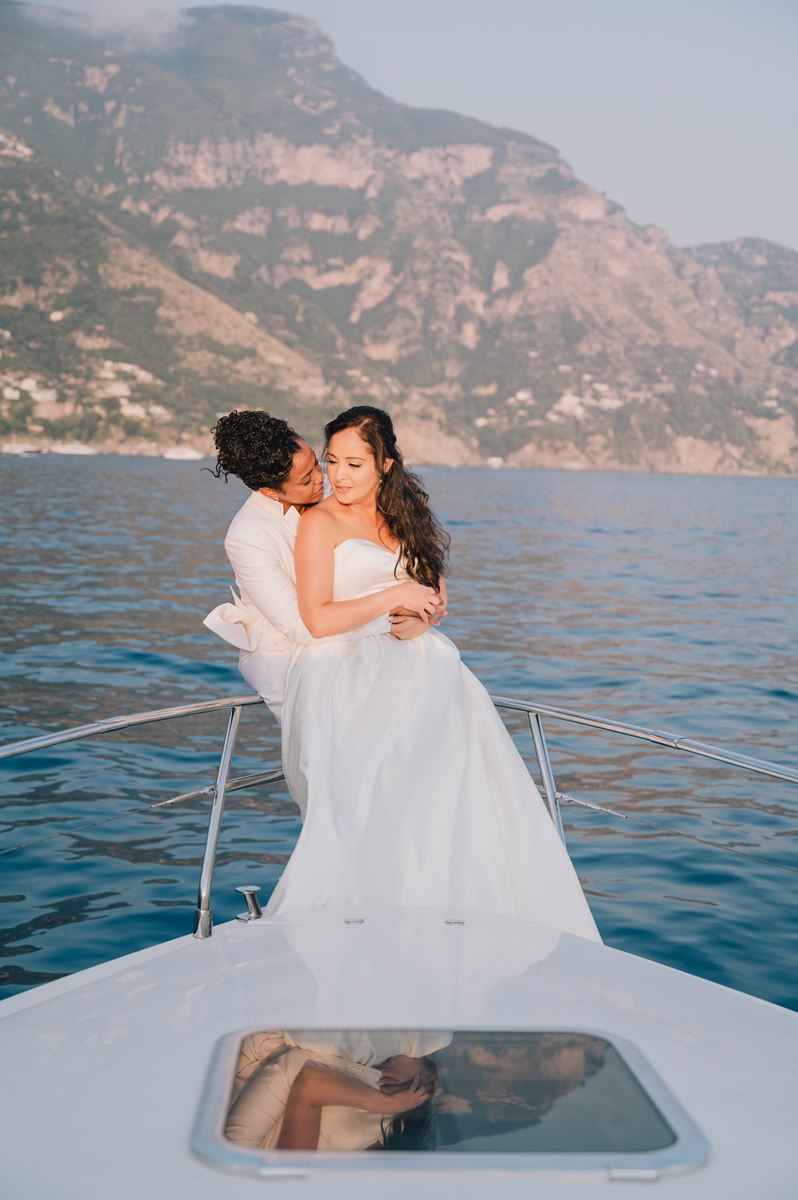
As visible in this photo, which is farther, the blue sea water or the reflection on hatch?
the blue sea water

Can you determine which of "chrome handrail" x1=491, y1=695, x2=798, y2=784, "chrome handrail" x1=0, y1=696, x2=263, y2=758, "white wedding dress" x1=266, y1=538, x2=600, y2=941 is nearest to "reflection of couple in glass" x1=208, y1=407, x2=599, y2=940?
"white wedding dress" x1=266, y1=538, x2=600, y2=941

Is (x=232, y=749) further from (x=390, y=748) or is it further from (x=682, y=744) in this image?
(x=682, y=744)

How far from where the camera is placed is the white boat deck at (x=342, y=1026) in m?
1.25

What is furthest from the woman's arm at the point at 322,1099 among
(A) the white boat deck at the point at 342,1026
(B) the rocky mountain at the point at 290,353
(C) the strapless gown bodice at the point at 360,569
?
(B) the rocky mountain at the point at 290,353

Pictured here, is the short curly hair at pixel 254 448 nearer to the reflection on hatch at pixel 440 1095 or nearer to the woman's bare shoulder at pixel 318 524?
the woman's bare shoulder at pixel 318 524

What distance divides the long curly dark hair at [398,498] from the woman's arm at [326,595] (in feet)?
0.62

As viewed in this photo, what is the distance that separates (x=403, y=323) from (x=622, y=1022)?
19413 cm

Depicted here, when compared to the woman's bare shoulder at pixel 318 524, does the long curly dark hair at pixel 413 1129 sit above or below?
below

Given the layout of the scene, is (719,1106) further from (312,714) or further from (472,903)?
(312,714)

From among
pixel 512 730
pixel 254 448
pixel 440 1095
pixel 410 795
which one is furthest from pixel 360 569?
pixel 512 730

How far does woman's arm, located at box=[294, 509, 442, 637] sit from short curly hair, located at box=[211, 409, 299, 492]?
42 cm

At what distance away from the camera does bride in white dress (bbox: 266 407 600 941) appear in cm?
269

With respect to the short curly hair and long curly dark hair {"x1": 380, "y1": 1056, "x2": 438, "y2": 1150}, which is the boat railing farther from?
long curly dark hair {"x1": 380, "y1": 1056, "x2": 438, "y2": 1150}

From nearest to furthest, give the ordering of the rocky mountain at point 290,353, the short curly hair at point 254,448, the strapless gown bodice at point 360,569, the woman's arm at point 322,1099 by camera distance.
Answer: the woman's arm at point 322,1099 < the strapless gown bodice at point 360,569 < the short curly hair at point 254,448 < the rocky mountain at point 290,353
